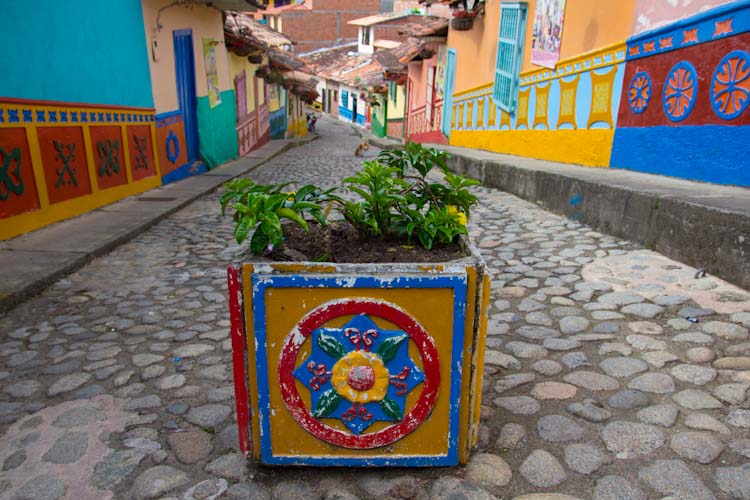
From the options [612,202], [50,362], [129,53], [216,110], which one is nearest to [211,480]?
[50,362]

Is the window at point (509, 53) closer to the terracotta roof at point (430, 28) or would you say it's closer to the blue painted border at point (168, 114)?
the terracotta roof at point (430, 28)

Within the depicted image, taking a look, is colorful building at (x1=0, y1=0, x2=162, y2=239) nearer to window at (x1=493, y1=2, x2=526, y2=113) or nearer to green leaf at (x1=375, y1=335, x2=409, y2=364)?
green leaf at (x1=375, y1=335, x2=409, y2=364)

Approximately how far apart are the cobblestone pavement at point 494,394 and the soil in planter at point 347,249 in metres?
0.74

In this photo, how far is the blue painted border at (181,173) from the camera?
8422 millimetres

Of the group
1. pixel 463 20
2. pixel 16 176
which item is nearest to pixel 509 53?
pixel 463 20

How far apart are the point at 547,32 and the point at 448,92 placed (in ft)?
21.9

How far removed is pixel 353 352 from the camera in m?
1.67

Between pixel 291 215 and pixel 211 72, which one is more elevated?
pixel 211 72

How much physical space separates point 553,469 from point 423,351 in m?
0.65

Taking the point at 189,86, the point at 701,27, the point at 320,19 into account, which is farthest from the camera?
the point at 320,19

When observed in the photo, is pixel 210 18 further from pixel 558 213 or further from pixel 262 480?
pixel 262 480

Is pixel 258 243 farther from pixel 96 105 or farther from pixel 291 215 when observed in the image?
pixel 96 105

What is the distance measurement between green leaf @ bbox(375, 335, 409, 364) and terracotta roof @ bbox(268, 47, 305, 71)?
1668 centimetres

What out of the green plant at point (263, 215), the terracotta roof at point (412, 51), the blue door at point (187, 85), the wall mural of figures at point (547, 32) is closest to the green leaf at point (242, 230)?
the green plant at point (263, 215)
